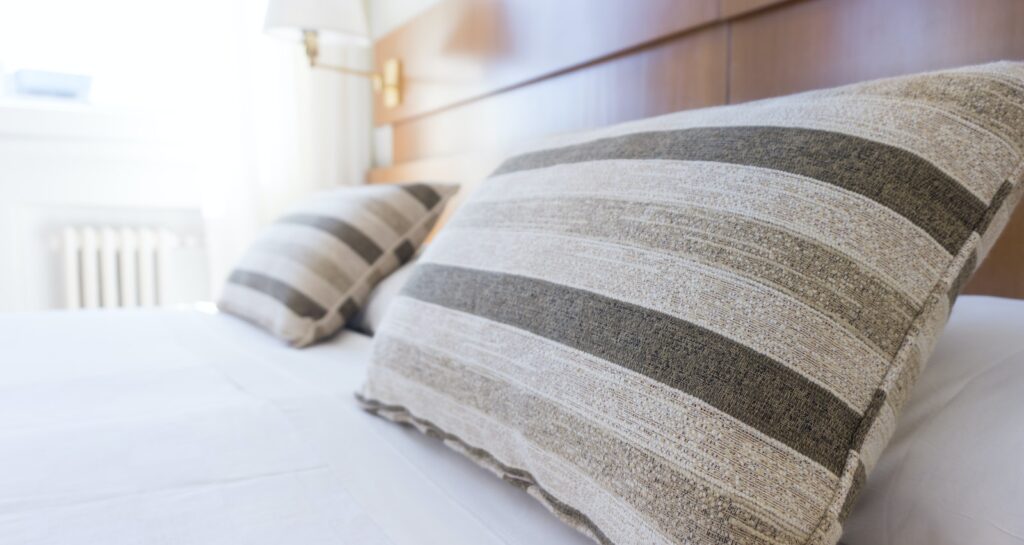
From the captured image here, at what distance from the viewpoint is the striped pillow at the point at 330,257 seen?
126 centimetres

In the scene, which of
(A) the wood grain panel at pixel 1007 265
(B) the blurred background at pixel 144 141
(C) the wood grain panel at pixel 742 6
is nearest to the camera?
(A) the wood grain panel at pixel 1007 265

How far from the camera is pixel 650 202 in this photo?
21.1 inches

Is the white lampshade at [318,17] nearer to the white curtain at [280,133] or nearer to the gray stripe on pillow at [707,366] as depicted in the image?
the white curtain at [280,133]

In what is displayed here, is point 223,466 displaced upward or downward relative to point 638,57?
downward

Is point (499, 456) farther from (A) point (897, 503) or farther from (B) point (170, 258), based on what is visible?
(B) point (170, 258)

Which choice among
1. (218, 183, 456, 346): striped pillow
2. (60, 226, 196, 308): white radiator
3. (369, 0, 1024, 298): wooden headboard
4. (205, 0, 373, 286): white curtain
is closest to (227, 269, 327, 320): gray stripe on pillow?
(218, 183, 456, 346): striped pillow

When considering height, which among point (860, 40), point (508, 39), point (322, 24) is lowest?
point (860, 40)

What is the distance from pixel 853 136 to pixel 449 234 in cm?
41

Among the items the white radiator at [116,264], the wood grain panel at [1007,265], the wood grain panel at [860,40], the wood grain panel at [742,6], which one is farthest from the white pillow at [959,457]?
the white radiator at [116,264]

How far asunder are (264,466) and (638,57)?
93 cm

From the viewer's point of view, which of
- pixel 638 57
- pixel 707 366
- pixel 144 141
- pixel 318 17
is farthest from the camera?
pixel 144 141

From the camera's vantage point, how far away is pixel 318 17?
76.7 inches

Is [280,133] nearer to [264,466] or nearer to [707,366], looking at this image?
[264,466]

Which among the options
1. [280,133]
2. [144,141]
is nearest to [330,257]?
[280,133]
